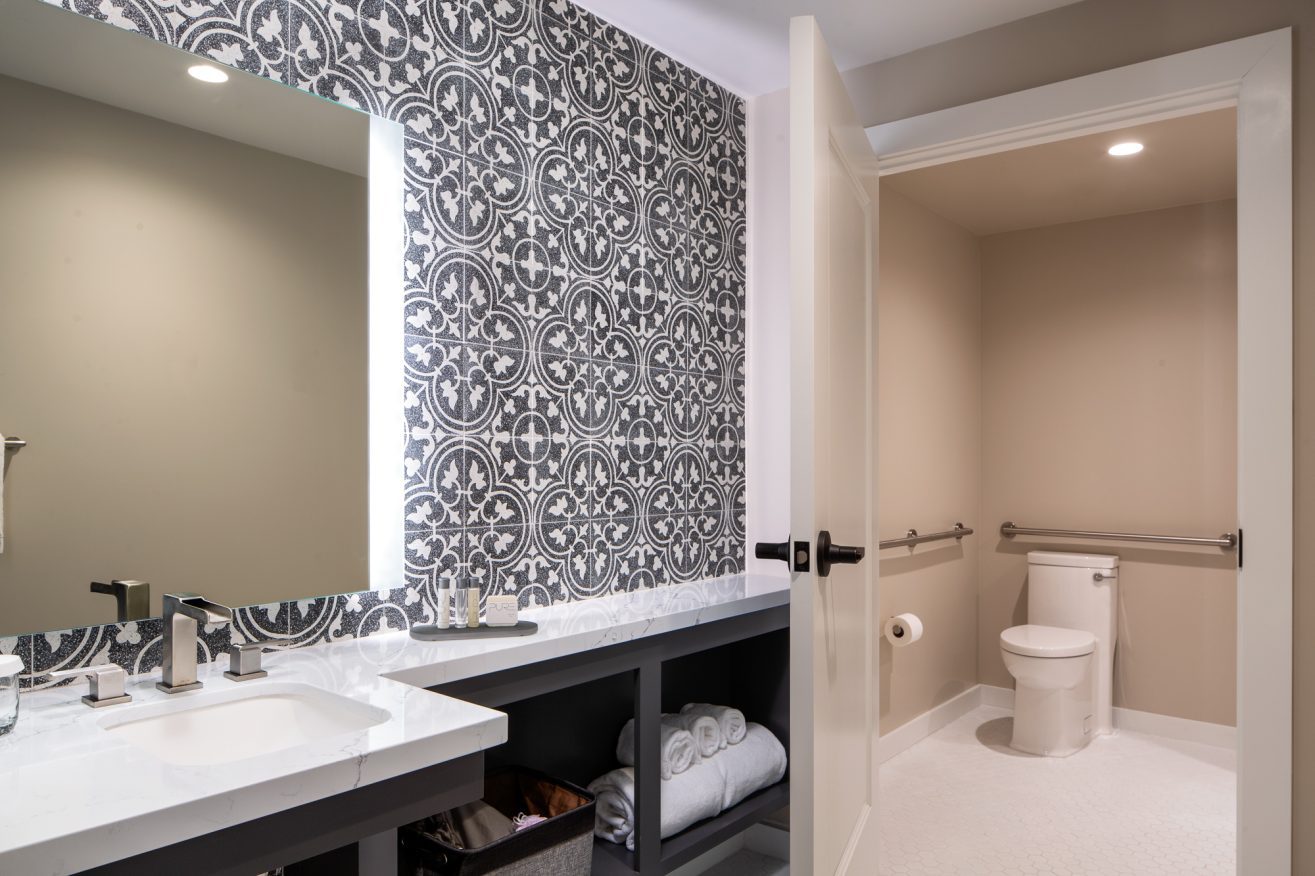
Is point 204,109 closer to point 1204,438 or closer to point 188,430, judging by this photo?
point 188,430

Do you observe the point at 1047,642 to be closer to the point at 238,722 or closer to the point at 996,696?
the point at 996,696

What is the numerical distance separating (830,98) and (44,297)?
1450 mm

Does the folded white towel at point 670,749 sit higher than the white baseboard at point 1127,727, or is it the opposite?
the folded white towel at point 670,749

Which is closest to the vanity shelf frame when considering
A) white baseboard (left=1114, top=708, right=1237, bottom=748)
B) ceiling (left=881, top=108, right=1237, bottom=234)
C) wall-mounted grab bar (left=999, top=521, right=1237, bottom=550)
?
ceiling (left=881, top=108, right=1237, bottom=234)

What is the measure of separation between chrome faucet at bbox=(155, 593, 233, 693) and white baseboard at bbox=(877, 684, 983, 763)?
8.74 feet

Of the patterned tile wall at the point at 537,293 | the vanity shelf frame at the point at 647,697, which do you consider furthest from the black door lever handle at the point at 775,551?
the patterned tile wall at the point at 537,293

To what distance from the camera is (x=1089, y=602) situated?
3791 mm

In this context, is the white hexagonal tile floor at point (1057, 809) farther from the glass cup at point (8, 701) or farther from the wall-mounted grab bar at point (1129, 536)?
the glass cup at point (8, 701)

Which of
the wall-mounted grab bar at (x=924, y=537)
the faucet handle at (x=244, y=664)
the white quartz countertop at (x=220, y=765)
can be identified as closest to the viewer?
the white quartz countertop at (x=220, y=765)

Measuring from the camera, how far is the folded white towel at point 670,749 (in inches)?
80.8

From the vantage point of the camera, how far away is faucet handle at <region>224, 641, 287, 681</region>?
1.37 metres

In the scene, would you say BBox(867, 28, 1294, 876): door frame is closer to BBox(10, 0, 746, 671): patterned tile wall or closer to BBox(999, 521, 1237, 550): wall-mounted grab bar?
BBox(10, 0, 746, 671): patterned tile wall

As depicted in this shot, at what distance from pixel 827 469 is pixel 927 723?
2443 mm

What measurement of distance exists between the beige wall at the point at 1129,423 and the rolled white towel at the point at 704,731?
98.0 inches
